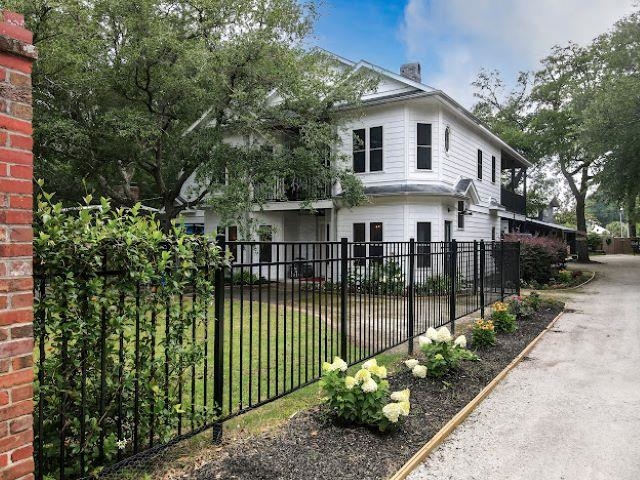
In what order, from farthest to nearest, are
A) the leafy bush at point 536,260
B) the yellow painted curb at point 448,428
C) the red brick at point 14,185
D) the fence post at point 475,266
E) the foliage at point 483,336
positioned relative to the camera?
the leafy bush at point 536,260 < the fence post at point 475,266 < the foliage at point 483,336 < the yellow painted curb at point 448,428 < the red brick at point 14,185

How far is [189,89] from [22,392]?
11590 mm

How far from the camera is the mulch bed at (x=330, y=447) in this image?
3.17 m

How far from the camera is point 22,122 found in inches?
85.7

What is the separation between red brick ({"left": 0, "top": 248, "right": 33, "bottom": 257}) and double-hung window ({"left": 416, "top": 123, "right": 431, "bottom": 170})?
1421cm

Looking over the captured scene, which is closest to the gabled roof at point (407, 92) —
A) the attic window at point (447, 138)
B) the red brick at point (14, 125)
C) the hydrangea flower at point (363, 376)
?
the attic window at point (447, 138)

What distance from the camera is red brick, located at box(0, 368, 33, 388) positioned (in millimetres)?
2107

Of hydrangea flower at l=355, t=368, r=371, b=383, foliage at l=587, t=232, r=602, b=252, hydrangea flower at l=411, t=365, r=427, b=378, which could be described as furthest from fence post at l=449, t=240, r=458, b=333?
foliage at l=587, t=232, r=602, b=252

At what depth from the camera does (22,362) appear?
2.18 m

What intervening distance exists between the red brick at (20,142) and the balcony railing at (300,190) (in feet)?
41.5

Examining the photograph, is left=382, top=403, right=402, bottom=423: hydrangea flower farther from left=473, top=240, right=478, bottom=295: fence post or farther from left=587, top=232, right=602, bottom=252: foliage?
left=587, top=232, right=602, bottom=252: foliage

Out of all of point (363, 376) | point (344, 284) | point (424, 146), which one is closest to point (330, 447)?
point (363, 376)

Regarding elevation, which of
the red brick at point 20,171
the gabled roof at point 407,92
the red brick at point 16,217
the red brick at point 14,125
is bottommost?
the red brick at point 16,217

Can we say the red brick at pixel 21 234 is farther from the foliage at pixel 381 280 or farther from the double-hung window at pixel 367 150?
the double-hung window at pixel 367 150

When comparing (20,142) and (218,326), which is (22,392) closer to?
(20,142)
